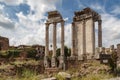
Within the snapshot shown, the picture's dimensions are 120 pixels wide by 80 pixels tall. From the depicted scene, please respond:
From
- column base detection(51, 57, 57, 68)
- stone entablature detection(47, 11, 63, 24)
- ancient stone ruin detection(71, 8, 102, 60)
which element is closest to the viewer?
ancient stone ruin detection(71, 8, 102, 60)

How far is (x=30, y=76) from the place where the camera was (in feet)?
33.2

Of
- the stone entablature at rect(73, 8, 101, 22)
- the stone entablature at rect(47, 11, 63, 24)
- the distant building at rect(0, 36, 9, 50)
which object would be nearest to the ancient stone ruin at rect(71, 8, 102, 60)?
the stone entablature at rect(73, 8, 101, 22)

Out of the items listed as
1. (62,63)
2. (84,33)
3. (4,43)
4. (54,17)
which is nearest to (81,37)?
(84,33)

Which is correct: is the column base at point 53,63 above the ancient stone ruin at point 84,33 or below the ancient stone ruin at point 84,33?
below

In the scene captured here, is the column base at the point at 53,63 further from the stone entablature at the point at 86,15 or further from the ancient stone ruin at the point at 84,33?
the stone entablature at the point at 86,15

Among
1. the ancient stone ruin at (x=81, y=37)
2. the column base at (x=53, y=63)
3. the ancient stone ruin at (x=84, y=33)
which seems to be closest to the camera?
the ancient stone ruin at (x=81, y=37)

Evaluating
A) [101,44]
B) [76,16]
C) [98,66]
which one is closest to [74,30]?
[76,16]

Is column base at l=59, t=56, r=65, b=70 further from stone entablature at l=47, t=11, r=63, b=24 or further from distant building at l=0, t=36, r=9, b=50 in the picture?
distant building at l=0, t=36, r=9, b=50

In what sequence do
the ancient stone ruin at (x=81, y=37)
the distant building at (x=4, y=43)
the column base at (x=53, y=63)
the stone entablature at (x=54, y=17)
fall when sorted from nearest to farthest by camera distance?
the ancient stone ruin at (x=81, y=37), the column base at (x=53, y=63), the stone entablature at (x=54, y=17), the distant building at (x=4, y=43)

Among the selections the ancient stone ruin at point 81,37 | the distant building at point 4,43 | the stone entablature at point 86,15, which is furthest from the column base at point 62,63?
the distant building at point 4,43

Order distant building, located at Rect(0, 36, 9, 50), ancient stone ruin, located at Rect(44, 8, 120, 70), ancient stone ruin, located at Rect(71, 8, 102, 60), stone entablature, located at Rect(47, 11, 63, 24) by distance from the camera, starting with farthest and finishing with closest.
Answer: distant building, located at Rect(0, 36, 9, 50) → stone entablature, located at Rect(47, 11, 63, 24) → ancient stone ruin, located at Rect(71, 8, 102, 60) → ancient stone ruin, located at Rect(44, 8, 120, 70)

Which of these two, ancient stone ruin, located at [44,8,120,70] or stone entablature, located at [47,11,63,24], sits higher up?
stone entablature, located at [47,11,63,24]

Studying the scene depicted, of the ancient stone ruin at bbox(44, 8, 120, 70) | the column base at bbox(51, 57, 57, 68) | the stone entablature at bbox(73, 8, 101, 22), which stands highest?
the stone entablature at bbox(73, 8, 101, 22)

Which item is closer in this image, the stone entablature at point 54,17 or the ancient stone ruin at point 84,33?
the ancient stone ruin at point 84,33
